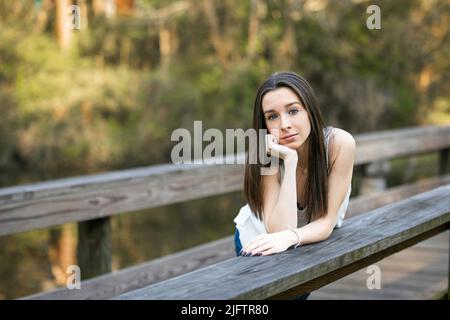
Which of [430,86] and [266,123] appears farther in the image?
[430,86]

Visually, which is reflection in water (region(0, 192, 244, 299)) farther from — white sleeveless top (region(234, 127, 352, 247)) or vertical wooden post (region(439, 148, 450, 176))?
white sleeveless top (region(234, 127, 352, 247))

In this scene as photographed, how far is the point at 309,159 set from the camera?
2.31 m

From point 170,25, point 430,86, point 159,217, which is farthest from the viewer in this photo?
point 430,86

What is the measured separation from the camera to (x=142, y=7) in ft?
57.6

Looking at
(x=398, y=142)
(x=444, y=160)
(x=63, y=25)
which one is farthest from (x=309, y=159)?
(x=63, y=25)

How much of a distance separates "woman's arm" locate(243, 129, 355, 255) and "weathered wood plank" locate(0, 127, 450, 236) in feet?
3.76

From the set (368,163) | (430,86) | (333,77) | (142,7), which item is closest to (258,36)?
(333,77)

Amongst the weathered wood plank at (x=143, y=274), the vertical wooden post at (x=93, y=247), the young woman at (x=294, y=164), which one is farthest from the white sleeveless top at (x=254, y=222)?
the vertical wooden post at (x=93, y=247)

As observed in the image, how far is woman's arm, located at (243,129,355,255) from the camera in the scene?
1.98 metres

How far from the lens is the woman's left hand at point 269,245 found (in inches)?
76.9

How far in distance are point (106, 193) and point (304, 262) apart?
4.79 feet

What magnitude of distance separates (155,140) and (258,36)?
3.75 metres

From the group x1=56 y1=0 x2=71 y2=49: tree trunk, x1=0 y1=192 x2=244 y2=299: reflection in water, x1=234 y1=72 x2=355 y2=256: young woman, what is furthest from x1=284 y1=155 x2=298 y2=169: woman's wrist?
x1=56 y1=0 x2=71 y2=49: tree trunk

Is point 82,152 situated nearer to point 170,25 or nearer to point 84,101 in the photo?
point 84,101
